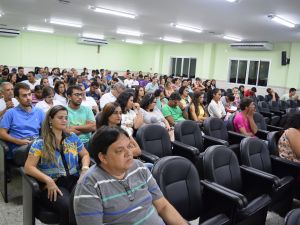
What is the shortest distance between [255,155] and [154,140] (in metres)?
1.04

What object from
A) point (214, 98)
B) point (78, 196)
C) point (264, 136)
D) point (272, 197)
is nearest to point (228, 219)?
point (272, 197)

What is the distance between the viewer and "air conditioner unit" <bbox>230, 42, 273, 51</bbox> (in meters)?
9.97

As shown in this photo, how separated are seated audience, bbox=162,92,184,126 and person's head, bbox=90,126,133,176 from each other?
2774 mm

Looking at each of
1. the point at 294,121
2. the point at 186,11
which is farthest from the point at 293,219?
the point at 186,11

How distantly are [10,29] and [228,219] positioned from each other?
508 inches

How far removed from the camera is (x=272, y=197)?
2.32 m

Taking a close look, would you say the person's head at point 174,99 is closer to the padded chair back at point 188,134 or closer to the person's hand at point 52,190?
the padded chair back at point 188,134

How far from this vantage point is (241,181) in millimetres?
2357

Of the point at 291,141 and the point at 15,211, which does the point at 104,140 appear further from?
the point at 291,141

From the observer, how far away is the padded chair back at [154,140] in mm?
2805

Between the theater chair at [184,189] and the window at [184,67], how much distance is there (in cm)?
1195

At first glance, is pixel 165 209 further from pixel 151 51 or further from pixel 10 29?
pixel 151 51

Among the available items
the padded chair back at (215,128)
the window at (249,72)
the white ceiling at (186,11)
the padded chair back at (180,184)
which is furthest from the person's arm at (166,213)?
the window at (249,72)

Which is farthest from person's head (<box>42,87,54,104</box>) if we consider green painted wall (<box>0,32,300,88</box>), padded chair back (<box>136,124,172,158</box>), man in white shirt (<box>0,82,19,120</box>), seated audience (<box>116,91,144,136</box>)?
green painted wall (<box>0,32,300,88</box>)
